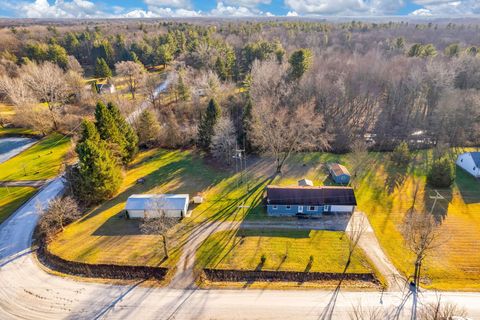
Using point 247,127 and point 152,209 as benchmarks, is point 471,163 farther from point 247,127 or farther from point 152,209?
point 152,209

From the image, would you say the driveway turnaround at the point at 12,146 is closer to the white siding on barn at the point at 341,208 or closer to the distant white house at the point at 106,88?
the distant white house at the point at 106,88

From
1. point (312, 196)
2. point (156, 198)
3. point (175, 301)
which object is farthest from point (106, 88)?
point (175, 301)

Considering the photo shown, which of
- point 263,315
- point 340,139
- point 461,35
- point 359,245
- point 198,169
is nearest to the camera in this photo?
point 263,315

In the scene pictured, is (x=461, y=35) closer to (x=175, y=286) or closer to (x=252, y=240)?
(x=252, y=240)

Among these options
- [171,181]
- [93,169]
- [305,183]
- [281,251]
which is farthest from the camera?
[171,181]

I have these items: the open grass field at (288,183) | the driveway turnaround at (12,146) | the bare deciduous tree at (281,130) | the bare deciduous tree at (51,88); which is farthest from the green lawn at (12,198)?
the bare deciduous tree at (281,130)

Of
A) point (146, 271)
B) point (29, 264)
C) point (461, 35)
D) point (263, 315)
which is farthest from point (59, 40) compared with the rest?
point (461, 35)

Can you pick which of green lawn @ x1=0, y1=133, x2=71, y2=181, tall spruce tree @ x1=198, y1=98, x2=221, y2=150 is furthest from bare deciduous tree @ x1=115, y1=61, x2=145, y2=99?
tall spruce tree @ x1=198, y1=98, x2=221, y2=150
